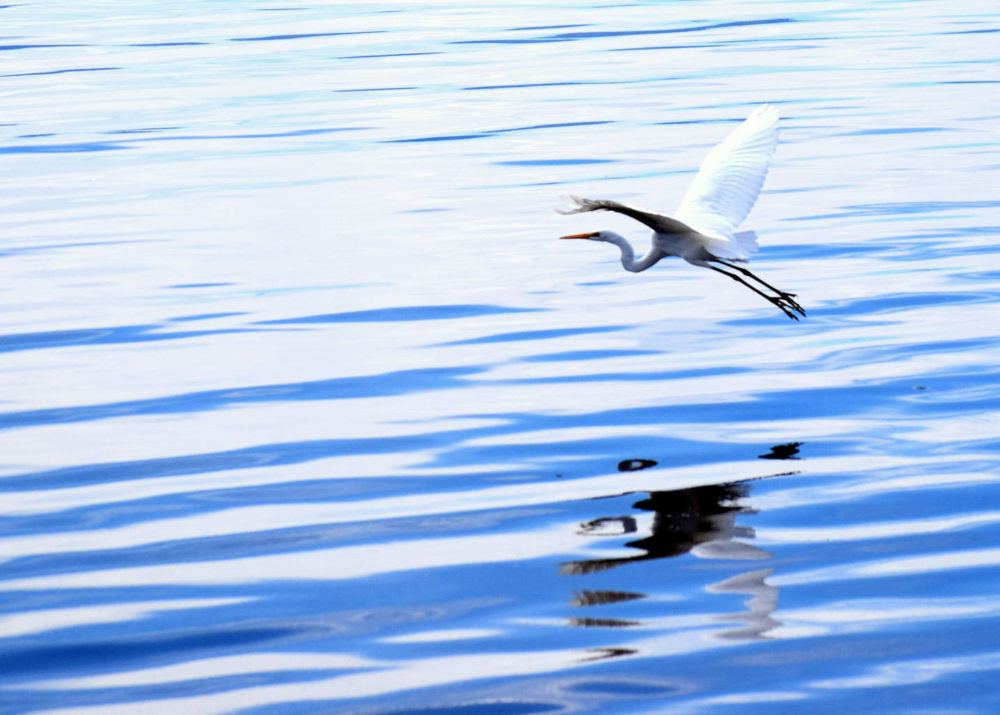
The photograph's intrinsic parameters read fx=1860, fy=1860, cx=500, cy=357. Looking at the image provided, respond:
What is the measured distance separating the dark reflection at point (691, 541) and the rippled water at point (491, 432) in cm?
2

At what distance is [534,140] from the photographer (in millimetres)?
20656

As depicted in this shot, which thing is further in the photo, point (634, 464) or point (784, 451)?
point (784, 451)

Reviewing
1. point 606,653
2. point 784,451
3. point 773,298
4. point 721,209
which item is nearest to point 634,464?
point 784,451

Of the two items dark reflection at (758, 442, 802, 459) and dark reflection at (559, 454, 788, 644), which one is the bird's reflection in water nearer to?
dark reflection at (559, 454, 788, 644)

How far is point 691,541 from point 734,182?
3.40 m

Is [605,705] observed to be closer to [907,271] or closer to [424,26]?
[907,271]

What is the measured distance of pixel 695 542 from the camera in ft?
22.5

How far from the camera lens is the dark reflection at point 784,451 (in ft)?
26.5

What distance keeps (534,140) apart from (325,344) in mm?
10205

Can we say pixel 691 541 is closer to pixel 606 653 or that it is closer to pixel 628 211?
pixel 606 653

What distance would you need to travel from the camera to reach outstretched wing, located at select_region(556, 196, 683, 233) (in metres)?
7.78

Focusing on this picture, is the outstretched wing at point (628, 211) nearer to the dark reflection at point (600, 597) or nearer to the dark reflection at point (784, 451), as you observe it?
the dark reflection at point (784, 451)

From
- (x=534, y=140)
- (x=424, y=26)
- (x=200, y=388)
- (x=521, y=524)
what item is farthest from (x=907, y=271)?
(x=424, y=26)

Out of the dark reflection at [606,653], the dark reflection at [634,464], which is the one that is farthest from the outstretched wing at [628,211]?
the dark reflection at [606,653]
